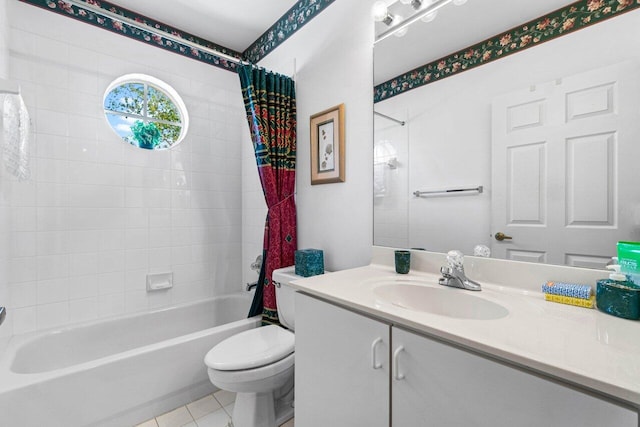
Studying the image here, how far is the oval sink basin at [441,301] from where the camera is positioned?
910 mm

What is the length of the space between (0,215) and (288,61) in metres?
1.95

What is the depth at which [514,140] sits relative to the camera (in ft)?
3.34

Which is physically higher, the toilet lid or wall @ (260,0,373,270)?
wall @ (260,0,373,270)

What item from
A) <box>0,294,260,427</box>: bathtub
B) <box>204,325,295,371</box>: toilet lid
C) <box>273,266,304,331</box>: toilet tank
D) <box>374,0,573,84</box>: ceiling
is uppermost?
<box>374,0,573,84</box>: ceiling

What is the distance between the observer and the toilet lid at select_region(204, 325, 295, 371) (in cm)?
128

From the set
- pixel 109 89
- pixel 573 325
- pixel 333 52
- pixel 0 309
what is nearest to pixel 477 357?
pixel 573 325

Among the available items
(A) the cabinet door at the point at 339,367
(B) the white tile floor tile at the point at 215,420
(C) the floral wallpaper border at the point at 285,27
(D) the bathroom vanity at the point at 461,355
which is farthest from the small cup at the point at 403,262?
(C) the floral wallpaper border at the point at 285,27

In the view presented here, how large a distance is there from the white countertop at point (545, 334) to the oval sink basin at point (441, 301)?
3 cm

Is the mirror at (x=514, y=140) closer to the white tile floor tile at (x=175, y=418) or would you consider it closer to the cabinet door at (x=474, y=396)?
the cabinet door at (x=474, y=396)

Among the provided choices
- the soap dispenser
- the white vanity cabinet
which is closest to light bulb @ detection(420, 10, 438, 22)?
the soap dispenser

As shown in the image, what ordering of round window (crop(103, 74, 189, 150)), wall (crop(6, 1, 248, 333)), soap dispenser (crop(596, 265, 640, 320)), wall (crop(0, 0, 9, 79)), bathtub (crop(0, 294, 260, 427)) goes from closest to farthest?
soap dispenser (crop(596, 265, 640, 320)), bathtub (crop(0, 294, 260, 427)), wall (crop(0, 0, 9, 79)), wall (crop(6, 1, 248, 333)), round window (crop(103, 74, 189, 150))

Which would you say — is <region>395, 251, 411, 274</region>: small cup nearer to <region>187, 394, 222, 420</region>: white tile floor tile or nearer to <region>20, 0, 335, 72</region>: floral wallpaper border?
<region>187, 394, 222, 420</region>: white tile floor tile

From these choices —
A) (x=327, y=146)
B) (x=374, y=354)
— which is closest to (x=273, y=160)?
(x=327, y=146)

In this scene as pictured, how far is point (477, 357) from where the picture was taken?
598 mm
